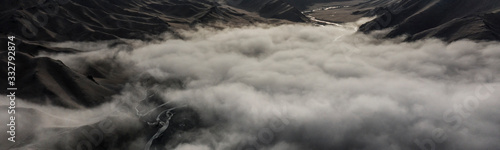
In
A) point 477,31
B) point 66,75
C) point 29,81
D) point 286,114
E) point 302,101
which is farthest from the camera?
point 477,31

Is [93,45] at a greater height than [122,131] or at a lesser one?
greater

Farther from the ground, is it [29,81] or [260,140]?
[29,81]

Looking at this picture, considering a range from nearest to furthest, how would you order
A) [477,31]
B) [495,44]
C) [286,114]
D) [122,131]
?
[122,131] → [286,114] → [495,44] → [477,31]

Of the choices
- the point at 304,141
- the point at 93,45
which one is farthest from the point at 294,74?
the point at 93,45

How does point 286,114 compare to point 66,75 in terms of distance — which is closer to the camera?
point 66,75

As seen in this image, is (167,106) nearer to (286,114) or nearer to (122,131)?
(122,131)

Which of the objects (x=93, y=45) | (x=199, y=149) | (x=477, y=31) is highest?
(x=477, y=31)

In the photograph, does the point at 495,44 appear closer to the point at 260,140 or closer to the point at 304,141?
the point at 304,141

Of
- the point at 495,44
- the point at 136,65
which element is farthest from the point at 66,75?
the point at 495,44

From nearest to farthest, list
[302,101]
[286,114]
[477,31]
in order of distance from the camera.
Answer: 1. [286,114]
2. [302,101]
3. [477,31]
